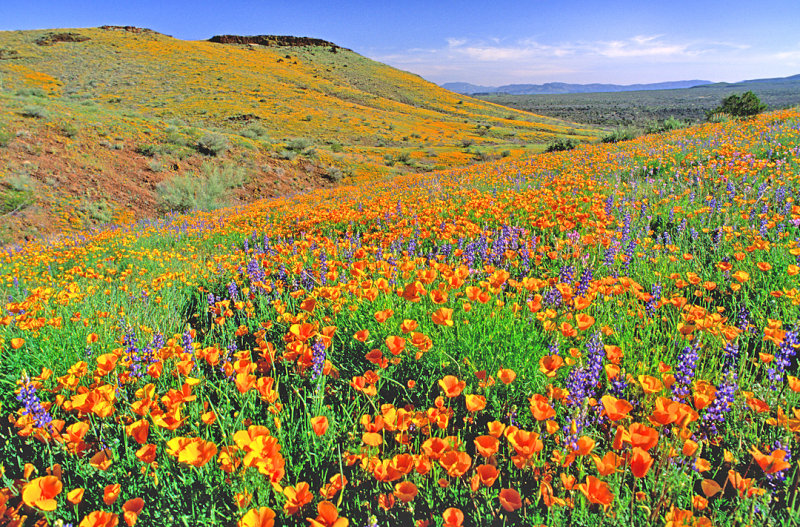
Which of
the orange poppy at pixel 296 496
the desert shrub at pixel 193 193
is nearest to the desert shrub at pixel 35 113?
the desert shrub at pixel 193 193

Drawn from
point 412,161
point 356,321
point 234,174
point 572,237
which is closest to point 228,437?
point 356,321

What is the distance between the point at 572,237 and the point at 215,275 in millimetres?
3441

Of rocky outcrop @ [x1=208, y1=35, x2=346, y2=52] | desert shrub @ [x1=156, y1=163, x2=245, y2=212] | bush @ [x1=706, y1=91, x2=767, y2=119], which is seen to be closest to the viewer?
desert shrub @ [x1=156, y1=163, x2=245, y2=212]

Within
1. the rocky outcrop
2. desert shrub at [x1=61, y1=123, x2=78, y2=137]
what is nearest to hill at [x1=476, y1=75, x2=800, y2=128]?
desert shrub at [x1=61, y1=123, x2=78, y2=137]

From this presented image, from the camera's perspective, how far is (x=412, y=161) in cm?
2417

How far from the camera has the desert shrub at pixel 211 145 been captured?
17.9m

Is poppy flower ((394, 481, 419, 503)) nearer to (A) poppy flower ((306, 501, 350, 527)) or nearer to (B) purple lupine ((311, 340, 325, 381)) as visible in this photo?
(A) poppy flower ((306, 501, 350, 527))

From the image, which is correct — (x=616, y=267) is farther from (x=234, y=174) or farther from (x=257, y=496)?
(x=234, y=174)

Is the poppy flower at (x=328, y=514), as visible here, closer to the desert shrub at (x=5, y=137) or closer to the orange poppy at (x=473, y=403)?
the orange poppy at (x=473, y=403)

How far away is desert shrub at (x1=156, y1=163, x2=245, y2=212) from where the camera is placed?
44.5ft

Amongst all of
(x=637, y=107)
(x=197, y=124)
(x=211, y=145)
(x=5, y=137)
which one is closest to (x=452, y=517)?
(x=5, y=137)

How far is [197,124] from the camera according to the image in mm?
28562

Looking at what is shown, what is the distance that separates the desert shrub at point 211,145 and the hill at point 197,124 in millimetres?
75

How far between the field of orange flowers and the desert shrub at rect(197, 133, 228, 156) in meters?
16.5
